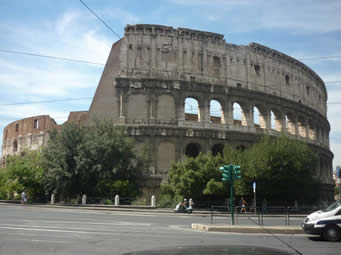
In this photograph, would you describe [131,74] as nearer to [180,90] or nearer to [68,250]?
[180,90]

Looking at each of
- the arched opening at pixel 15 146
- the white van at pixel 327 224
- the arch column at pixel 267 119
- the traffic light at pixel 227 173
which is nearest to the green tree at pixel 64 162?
the traffic light at pixel 227 173

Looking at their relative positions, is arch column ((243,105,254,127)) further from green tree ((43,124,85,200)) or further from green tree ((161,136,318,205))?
green tree ((43,124,85,200))

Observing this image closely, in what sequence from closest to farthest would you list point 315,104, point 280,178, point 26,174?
1. point 280,178
2. point 26,174
3. point 315,104

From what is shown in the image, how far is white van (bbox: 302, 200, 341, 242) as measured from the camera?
10.6 metres

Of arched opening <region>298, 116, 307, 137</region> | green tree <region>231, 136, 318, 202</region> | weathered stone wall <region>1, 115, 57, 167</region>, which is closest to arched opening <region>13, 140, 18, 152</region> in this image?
weathered stone wall <region>1, 115, 57, 167</region>

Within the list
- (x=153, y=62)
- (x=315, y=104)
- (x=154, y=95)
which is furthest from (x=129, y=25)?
(x=315, y=104)

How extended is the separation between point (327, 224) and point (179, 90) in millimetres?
25812

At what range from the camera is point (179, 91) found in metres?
35.3

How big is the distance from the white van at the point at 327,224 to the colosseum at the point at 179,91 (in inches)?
883

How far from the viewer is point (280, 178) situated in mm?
27656

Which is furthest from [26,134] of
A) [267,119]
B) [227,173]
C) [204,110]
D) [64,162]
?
[227,173]

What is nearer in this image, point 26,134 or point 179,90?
point 179,90

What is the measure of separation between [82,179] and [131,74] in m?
12.0

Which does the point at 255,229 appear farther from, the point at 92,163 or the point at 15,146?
the point at 15,146
